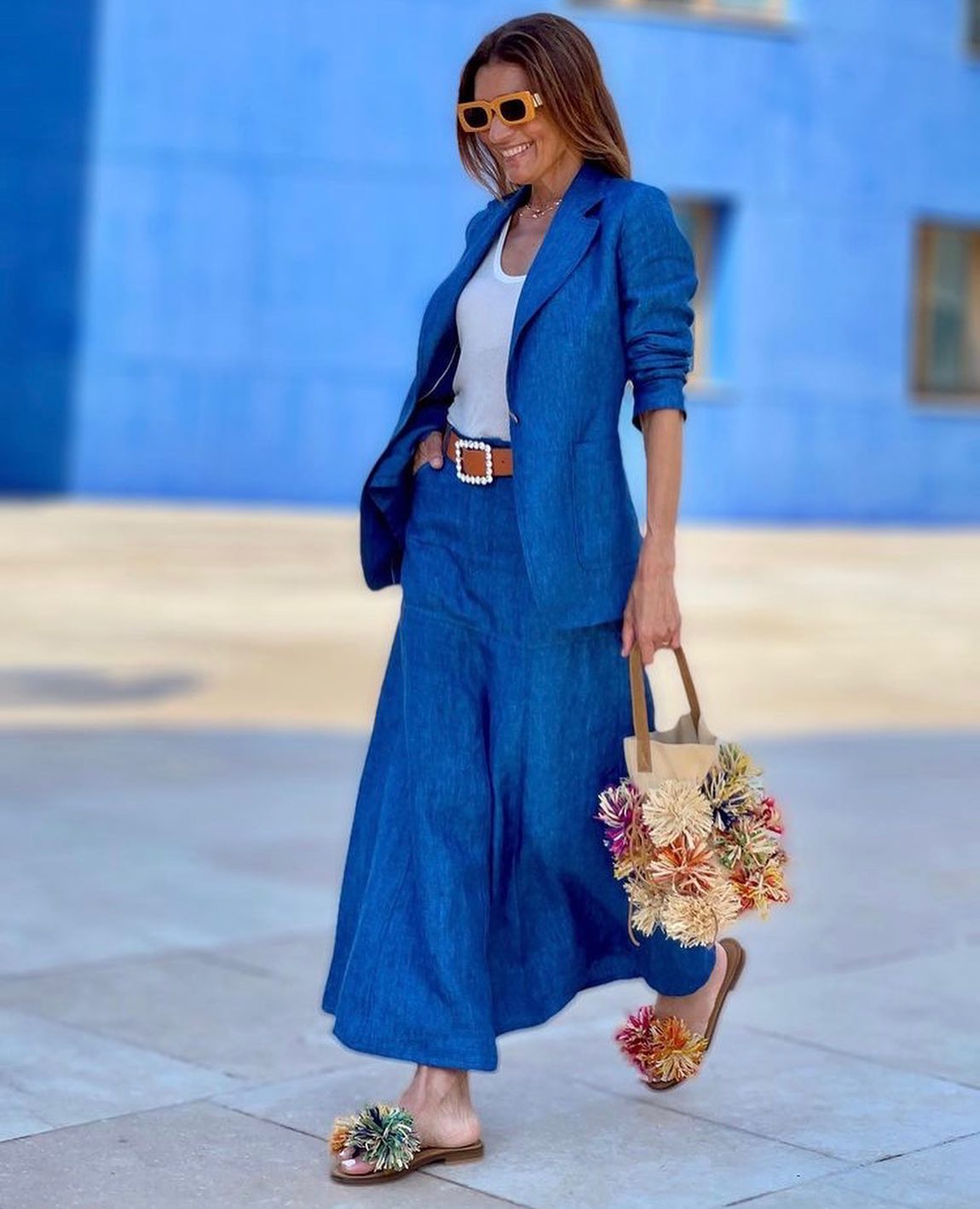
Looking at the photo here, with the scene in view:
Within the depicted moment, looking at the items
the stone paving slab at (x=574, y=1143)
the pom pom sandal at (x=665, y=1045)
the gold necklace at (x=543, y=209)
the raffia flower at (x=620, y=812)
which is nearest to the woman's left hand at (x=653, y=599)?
the raffia flower at (x=620, y=812)

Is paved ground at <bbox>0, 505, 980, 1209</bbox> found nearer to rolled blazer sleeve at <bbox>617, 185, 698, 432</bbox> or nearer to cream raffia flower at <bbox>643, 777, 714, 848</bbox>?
cream raffia flower at <bbox>643, 777, 714, 848</bbox>

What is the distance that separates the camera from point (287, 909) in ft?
17.6

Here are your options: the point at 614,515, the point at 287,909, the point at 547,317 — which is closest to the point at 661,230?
the point at 547,317

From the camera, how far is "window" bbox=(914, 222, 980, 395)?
2300 cm

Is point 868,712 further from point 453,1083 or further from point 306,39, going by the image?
point 306,39

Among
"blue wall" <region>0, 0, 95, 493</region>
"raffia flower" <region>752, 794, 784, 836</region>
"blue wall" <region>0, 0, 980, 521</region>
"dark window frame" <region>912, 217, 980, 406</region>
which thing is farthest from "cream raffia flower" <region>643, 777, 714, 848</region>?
"dark window frame" <region>912, 217, 980, 406</region>

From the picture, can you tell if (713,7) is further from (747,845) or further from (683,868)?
(683,868)

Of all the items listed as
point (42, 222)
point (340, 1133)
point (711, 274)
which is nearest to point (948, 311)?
point (711, 274)

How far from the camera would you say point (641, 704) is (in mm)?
3484

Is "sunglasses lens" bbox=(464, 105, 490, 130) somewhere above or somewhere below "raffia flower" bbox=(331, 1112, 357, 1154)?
above

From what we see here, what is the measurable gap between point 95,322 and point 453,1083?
682 inches

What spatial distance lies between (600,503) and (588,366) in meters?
0.22

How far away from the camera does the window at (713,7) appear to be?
2108cm

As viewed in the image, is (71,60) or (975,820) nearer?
(975,820)
